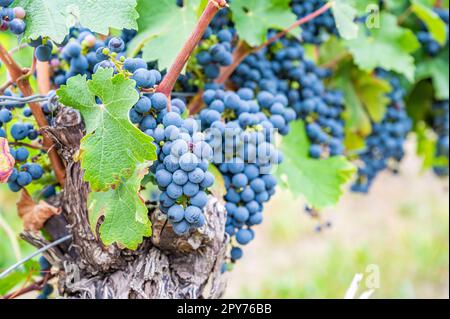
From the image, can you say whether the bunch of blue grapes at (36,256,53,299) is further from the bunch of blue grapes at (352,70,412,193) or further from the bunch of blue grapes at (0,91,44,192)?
the bunch of blue grapes at (352,70,412,193)

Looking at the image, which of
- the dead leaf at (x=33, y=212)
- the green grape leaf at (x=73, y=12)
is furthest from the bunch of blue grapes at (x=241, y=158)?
the dead leaf at (x=33, y=212)

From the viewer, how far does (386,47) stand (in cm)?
192

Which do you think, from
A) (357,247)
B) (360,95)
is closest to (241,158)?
(360,95)

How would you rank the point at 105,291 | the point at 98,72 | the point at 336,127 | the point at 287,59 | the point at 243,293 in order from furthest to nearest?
the point at 243,293 → the point at 336,127 → the point at 287,59 → the point at 105,291 → the point at 98,72

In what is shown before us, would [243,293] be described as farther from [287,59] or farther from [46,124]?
[46,124]

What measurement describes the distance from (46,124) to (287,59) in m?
0.77

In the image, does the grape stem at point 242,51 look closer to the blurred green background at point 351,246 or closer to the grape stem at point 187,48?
the grape stem at point 187,48

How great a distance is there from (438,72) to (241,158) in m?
1.17

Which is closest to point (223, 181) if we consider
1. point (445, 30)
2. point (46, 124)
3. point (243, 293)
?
point (46, 124)

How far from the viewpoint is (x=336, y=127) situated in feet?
6.18

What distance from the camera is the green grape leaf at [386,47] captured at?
1864 millimetres

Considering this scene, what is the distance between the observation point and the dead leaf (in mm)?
1391

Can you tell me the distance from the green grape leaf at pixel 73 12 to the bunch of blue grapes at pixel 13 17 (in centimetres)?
1

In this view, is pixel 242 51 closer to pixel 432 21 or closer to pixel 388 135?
pixel 432 21
